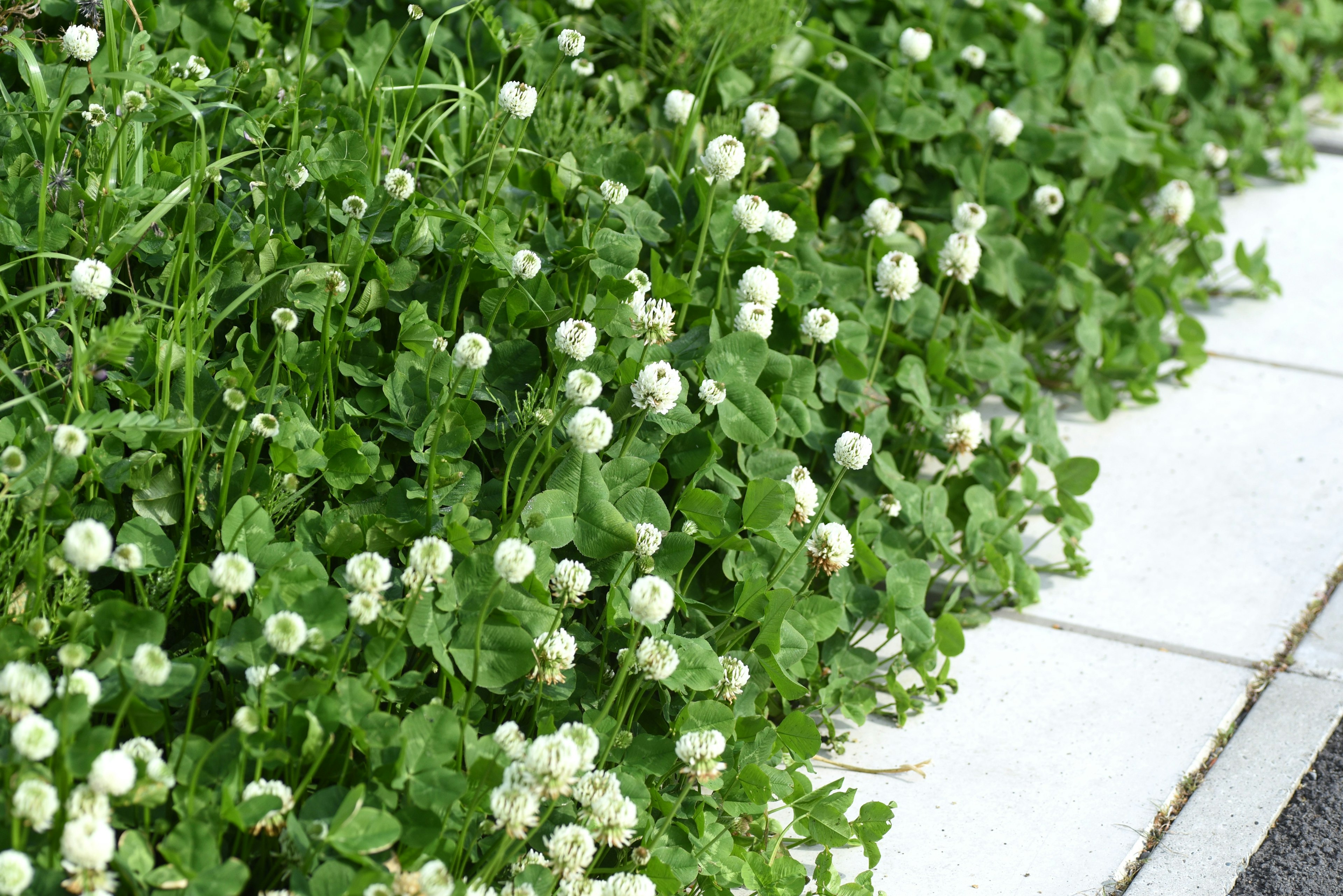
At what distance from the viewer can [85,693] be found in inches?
57.7

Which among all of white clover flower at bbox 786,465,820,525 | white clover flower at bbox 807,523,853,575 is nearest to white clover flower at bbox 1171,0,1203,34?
white clover flower at bbox 786,465,820,525

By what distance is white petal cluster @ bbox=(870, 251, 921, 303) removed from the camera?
8.46ft

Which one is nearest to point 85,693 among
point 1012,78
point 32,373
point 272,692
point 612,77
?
point 272,692

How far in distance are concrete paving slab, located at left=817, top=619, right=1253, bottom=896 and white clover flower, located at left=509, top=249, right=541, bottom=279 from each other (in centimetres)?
99

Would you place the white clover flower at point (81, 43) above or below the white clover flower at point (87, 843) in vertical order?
above

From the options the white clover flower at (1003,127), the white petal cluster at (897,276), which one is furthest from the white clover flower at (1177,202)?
the white petal cluster at (897,276)

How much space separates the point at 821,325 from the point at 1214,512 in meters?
1.12

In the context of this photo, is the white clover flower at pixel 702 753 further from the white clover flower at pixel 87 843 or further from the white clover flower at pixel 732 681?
the white clover flower at pixel 87 843

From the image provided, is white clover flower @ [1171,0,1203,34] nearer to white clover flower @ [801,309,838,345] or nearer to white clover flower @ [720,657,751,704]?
white clover flower @ [801,309,838,345]

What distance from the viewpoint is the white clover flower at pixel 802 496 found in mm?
2162

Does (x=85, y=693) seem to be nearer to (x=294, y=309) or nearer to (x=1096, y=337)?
(x=294, y=309)

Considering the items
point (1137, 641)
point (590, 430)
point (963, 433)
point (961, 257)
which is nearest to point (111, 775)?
point (590, 430)

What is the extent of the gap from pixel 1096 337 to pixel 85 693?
98.1 inches

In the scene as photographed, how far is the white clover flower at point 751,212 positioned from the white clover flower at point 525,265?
0.38 meters
